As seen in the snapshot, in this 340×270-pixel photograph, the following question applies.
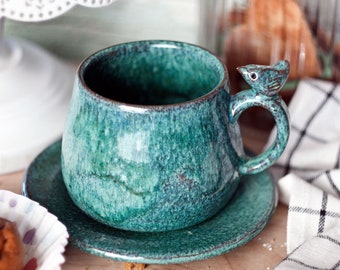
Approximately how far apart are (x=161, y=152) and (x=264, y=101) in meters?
0.08

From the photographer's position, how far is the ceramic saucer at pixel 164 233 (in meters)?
0.44

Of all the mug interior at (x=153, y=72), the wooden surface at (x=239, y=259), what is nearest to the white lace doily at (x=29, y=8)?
the mug interior at (x=153, y=72)

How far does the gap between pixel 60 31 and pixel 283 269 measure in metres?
0.49

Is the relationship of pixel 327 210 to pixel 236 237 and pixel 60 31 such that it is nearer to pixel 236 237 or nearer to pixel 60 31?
pixel 236 237

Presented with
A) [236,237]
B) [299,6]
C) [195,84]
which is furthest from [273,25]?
[236,237]

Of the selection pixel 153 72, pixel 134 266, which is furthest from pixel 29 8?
pixel 134 266

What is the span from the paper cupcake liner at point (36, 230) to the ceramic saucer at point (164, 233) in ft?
0.06

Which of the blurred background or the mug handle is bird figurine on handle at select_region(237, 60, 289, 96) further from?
the blurred background

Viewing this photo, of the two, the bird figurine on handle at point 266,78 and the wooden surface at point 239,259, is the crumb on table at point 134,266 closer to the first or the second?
the wooden surface at point 239,259

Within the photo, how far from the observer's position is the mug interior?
502 millimetres

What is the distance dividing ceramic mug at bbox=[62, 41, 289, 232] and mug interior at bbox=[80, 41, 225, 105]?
0.01 meters

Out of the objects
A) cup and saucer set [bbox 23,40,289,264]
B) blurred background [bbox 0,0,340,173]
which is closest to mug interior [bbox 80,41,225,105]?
cup and saucer set [bbox 23,40,289,264]

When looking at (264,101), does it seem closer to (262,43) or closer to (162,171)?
(162,171)

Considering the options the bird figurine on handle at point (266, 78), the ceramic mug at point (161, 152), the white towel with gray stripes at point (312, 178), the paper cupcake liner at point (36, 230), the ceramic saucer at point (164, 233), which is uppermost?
the bird figurine on handle at point (266, 78)
